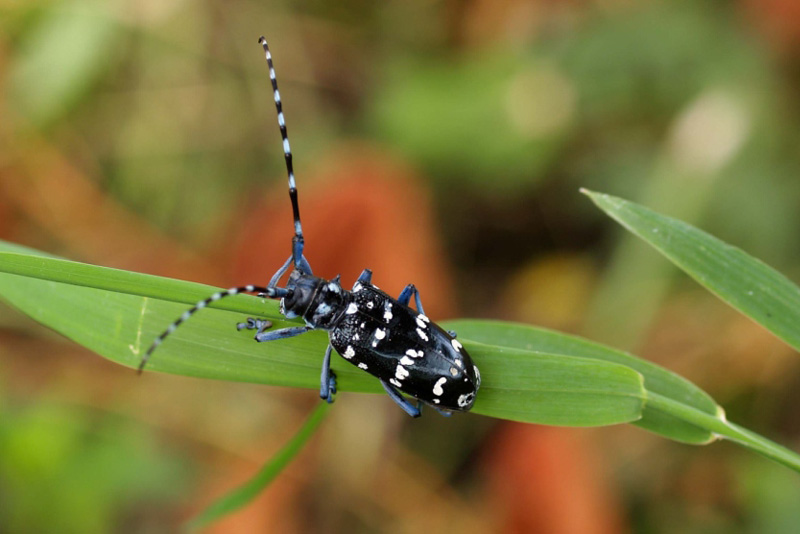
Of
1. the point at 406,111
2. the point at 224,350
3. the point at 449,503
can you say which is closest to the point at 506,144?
the point at 406,111

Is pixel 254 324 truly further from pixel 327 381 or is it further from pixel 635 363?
pixel 635 363

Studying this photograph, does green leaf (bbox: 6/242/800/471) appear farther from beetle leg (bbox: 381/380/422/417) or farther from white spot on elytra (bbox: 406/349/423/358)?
white spot on elytra (bbox: 406/349/423/358)

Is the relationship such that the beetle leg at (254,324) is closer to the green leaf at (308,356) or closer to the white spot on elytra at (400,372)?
the green leaf at (308,356)

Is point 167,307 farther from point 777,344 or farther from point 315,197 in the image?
point 777,344

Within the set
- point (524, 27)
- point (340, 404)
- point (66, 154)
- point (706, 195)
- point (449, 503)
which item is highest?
point (524, 27)

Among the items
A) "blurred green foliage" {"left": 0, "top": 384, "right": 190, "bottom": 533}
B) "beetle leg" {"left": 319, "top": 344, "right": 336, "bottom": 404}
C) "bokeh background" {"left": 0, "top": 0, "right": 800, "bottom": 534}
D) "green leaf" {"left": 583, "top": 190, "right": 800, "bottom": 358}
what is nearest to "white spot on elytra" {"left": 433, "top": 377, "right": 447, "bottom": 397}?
"beetle leg" {"left": 319, "top": 344, "right": 336, "bottom": 404}

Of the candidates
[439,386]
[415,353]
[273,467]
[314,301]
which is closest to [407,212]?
[314,301]
